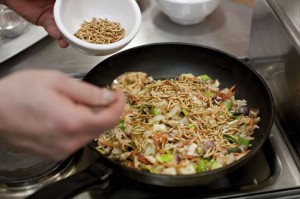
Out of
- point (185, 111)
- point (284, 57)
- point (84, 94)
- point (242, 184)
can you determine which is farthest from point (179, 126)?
point (84, 94)

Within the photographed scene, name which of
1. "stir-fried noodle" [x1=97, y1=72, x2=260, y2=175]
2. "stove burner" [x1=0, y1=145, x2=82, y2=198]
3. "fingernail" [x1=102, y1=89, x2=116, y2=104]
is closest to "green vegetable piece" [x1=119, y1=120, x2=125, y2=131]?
"stir-fried noodle" [x1=97, y1=72, x2=260, y2=175]

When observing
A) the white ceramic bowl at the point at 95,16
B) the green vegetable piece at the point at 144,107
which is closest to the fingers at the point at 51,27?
the white ceramic bowl at the point at 95,16

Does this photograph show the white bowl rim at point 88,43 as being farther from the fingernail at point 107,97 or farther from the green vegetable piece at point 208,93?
the fingernail at point 107,97

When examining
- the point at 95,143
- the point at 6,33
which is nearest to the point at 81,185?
the point at 95,143

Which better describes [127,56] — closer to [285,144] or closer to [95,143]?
[95,143]

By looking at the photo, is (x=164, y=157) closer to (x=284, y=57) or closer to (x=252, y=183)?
(x=252, y=183)
